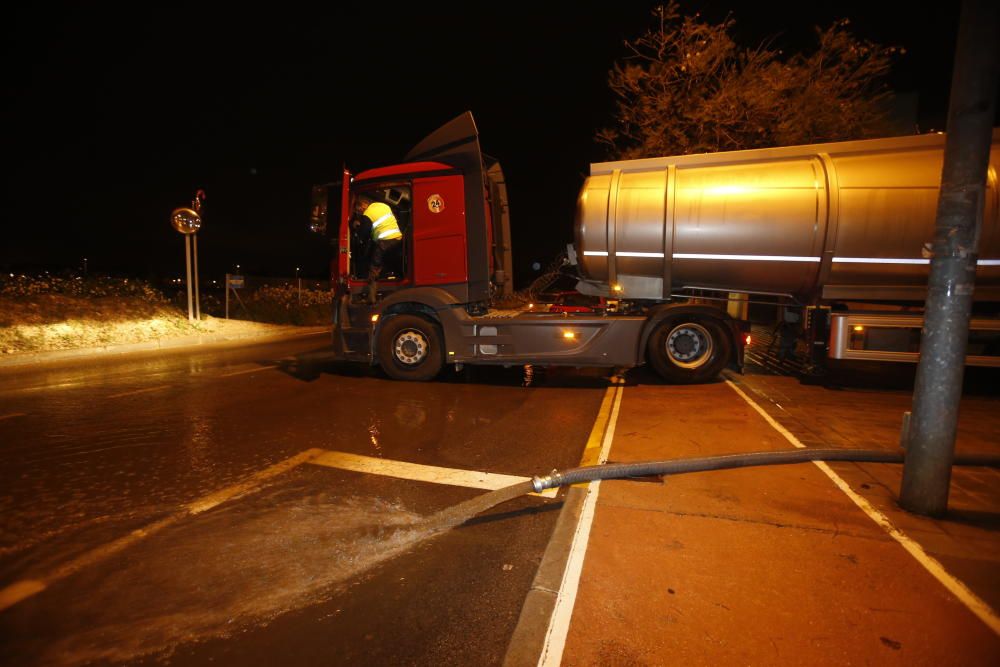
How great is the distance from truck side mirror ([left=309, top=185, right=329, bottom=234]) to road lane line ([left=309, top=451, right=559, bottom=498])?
4.46 metres

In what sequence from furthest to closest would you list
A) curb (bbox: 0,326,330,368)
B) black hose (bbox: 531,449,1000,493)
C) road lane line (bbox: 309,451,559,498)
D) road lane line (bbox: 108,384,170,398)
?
1. curb (bbox: 0,326,330,368)
2. road lane line (bbox: 108,384,170,398)
3. road lane line (bbox: 309,451,559,498)
4. black hose (bbox: 531,449,1000,493)

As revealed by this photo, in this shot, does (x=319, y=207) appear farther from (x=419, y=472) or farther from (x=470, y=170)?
(x=419, y=472)

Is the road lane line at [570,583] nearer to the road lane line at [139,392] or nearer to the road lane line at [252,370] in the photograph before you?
the road lane line at [139,392]

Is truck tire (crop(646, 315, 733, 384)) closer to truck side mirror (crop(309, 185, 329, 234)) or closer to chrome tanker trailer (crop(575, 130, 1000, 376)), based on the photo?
chrome tanker trailer (crop(575, 130, 1000, 376))

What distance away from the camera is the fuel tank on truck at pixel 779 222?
6.49m

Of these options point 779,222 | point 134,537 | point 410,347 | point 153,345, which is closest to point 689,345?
point 779,222

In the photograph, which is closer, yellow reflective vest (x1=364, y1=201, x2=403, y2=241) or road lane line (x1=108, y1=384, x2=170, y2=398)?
road lane line (x1=108, y1=384, x2=170, y2=398)

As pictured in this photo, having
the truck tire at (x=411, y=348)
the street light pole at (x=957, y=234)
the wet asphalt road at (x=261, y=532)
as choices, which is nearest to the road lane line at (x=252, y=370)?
the wet asphalt road at (x=261, y=532)

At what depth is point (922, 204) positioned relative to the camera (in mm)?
6352

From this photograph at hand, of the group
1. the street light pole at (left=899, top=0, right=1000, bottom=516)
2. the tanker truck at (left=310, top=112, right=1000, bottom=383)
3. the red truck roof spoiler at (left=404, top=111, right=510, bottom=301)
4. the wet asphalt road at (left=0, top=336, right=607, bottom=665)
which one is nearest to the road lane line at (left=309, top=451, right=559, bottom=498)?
the wet asphalt road at (left=0, top=336, right=607, bottom=665)

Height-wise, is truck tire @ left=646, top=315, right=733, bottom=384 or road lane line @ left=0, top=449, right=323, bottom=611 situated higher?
truck tire @ left=646, top=315, right=733, bottom=384

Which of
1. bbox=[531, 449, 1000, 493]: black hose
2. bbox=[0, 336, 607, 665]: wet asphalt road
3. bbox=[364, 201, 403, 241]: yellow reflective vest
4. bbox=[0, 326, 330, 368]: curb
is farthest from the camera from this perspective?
bbox=[0, 326, 330, 368]: curb

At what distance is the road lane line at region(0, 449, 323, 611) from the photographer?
270cm

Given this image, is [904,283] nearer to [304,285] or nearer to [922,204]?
[922,204]
